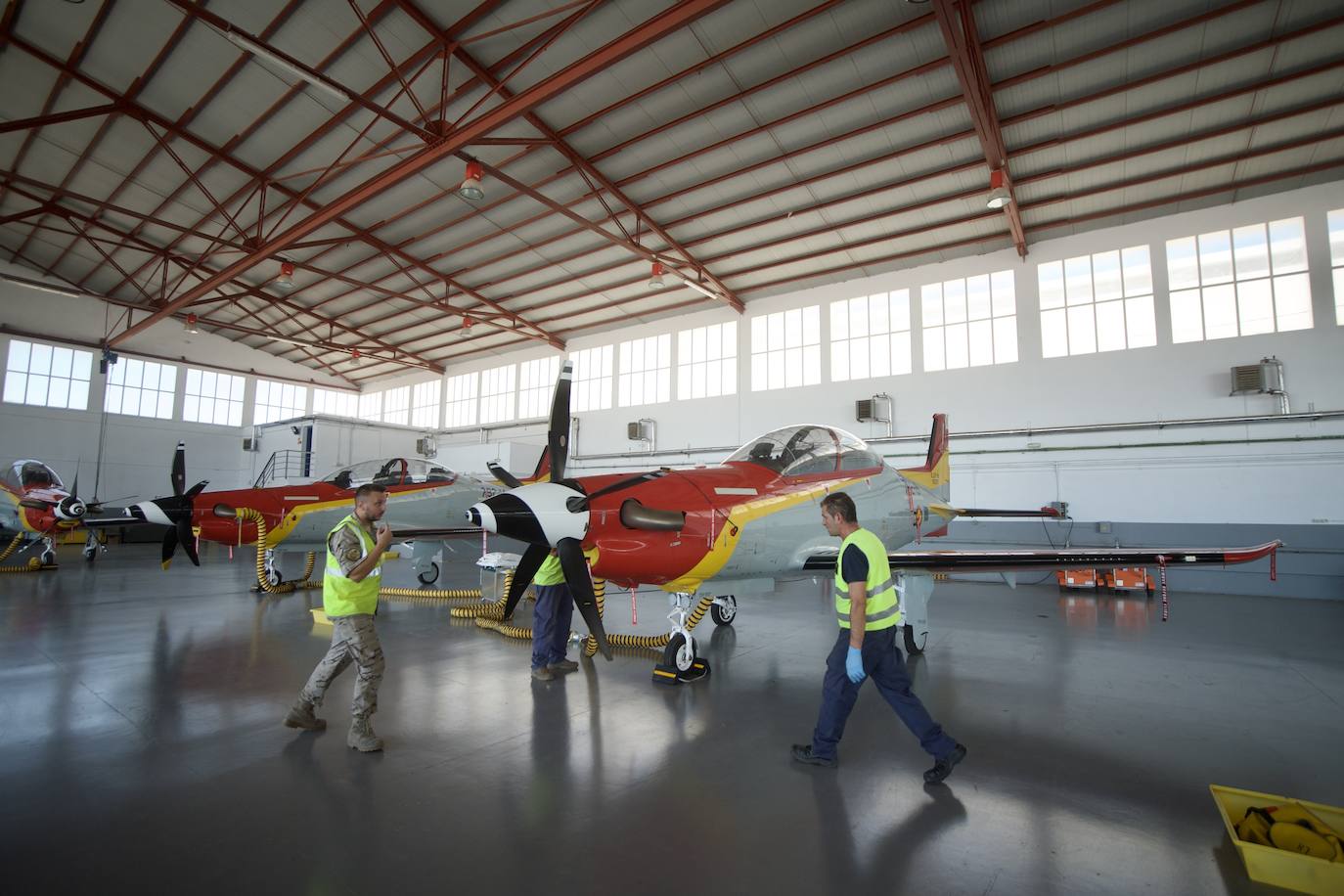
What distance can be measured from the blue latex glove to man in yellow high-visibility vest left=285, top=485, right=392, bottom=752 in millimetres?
3122

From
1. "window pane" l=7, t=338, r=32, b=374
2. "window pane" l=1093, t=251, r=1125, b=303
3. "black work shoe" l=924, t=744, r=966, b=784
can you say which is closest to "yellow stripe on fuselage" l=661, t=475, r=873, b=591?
"black work shoe" l=924, t=744, r=966, b=784

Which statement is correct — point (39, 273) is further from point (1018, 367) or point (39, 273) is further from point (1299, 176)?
point (1299, 176)

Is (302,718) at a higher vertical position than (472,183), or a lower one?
lower

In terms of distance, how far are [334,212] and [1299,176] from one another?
2291cm

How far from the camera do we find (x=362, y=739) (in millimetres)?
4043

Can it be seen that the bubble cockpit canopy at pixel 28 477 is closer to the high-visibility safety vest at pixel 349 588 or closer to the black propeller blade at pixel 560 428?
the black propeller blade at pixel 560 428

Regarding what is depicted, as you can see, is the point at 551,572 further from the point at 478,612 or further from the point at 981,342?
the point at 981,342

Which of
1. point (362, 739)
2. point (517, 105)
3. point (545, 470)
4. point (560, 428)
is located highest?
point (517, 105)

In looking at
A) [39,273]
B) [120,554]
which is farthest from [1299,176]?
[39,273]

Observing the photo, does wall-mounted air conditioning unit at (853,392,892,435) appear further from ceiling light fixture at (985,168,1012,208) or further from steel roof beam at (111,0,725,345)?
steel roof beam at (111,0,725,345)

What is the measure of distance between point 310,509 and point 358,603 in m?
7.62

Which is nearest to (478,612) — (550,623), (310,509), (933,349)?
(550,623)

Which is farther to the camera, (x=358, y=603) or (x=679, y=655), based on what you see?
(x=679, y=655)

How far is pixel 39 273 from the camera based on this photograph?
23656mm
